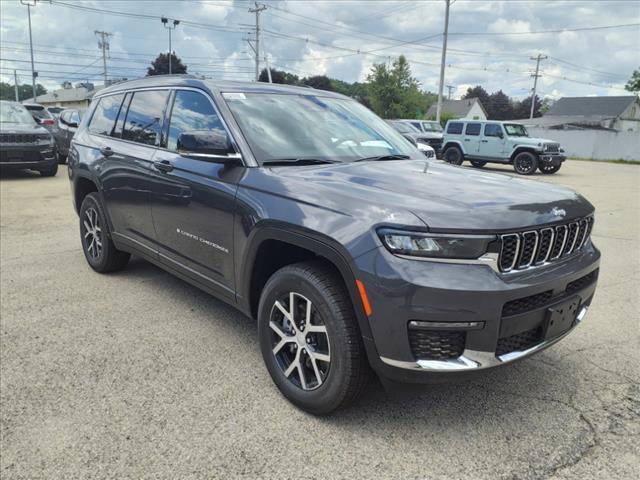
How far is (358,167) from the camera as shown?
315 cm

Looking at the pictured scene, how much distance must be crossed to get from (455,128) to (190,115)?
18620 millimetres

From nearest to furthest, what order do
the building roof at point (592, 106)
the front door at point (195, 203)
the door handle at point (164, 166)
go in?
the front door at point (195, 203), the door handle at point (164, 166), the building roof at point (592, 106)

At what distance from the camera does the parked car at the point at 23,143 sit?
466 inches

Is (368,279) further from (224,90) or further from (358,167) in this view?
(224,90)

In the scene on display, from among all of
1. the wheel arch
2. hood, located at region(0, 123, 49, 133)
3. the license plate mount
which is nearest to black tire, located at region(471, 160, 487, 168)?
hood, located at region(0, 123, 49, 133)

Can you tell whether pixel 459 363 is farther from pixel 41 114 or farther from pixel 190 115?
pixel 41 114

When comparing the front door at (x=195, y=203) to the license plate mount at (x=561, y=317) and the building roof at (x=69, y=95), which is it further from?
the building roof at (x=69, y=95)

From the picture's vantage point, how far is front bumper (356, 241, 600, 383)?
2188 mm

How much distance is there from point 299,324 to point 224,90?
5.84 ft

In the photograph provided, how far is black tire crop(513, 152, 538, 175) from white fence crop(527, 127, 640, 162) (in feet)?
55.3

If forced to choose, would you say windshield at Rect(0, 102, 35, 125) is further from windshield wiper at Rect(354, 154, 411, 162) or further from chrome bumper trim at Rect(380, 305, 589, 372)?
chrome bumper trim at Rect(380, 305, 589, 372)

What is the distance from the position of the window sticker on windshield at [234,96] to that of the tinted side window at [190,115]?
4.8 inches

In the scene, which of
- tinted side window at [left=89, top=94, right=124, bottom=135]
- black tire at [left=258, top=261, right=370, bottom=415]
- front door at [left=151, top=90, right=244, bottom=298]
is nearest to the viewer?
black tire at [left=258, top=261, right=370, bottom=415]

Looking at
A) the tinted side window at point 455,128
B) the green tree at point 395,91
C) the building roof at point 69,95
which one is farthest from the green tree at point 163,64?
the tinted side window at point 455,128
